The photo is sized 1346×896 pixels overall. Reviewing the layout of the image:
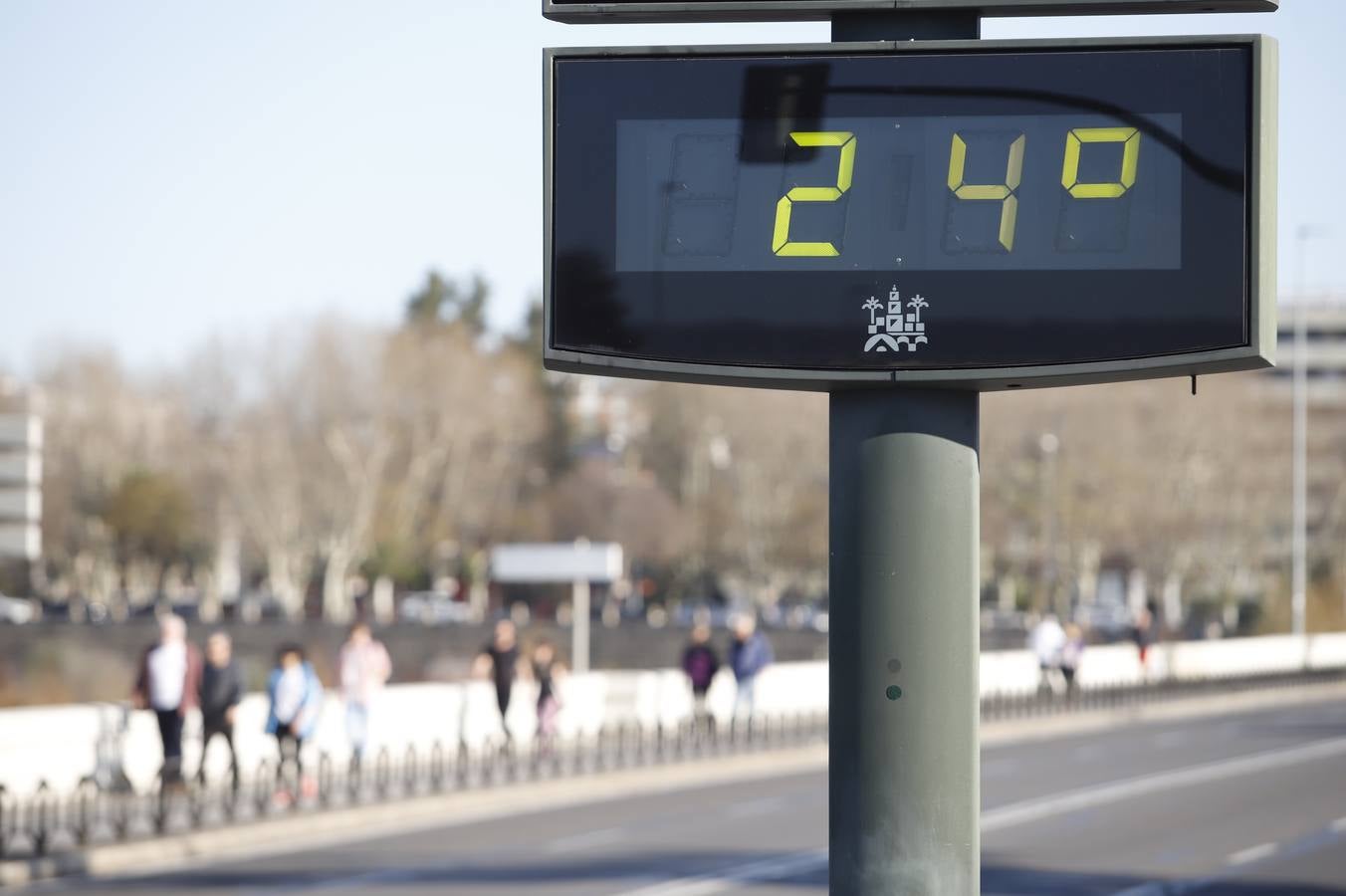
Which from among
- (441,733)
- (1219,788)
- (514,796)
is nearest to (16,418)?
(514,796)

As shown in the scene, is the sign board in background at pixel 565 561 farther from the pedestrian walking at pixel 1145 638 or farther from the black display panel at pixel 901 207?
the black display panel at pixel 901 207

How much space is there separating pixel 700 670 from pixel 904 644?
25.3 meters

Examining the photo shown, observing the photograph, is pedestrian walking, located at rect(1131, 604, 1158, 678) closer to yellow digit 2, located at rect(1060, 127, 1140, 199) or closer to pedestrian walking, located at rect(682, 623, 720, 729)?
pedestrian walking, located at rect(682, 623, 720, 729)

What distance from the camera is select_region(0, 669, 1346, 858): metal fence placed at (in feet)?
60.0

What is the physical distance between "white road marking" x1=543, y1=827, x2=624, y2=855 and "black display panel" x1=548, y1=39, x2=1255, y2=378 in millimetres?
14091

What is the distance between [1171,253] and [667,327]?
130 cm

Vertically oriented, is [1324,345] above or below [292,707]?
above

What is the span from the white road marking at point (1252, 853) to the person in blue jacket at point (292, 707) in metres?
8.96

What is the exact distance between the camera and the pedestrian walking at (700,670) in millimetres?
30375

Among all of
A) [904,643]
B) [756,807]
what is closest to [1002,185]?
[904,643]

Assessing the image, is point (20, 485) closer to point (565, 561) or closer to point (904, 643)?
point (904, 643)

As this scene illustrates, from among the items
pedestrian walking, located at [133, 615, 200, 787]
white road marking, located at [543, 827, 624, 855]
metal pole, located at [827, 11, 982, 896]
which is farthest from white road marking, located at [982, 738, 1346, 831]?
metal pole, located at [827, 11, 982, 896]

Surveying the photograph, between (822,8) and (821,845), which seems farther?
(821,845)

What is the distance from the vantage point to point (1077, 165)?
17.5 ft
